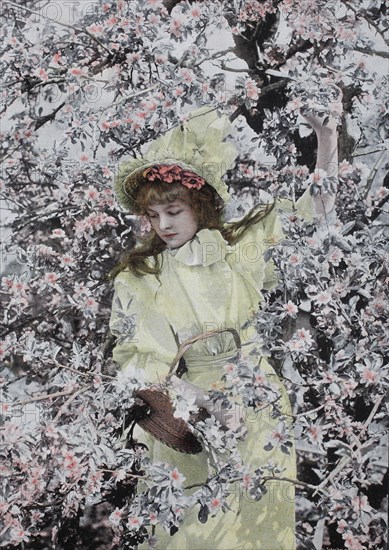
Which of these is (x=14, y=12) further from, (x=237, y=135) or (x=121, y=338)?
(x=121, y=338)

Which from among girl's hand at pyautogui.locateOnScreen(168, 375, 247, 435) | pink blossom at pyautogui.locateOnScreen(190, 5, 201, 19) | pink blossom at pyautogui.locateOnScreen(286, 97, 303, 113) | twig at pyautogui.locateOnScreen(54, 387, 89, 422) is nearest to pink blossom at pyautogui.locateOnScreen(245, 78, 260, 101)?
pink blossom at pyautogui.locateOnScreen(286, 97, 303, 113)

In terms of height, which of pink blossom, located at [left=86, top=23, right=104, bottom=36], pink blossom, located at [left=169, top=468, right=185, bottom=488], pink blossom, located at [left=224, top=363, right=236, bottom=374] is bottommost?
pink blossom, located at [left=169, top=468, right=185, bottom=488]

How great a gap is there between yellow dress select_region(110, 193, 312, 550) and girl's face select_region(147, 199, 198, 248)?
0.06 feet

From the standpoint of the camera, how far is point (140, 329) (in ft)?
5.17

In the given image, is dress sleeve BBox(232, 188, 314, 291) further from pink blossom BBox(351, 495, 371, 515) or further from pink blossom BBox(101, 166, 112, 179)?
pink blossom BBox(351, 495, 371, 515)

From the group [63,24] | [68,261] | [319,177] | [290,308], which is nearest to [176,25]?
[63,24]

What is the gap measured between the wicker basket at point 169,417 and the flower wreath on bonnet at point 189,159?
0.34 meters

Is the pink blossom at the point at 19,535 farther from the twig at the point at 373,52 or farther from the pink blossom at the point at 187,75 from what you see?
the twig at the point at 373,52

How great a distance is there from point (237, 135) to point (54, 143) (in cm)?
43

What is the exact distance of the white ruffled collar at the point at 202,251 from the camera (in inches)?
62.7

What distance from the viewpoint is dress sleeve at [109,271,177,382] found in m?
1.55

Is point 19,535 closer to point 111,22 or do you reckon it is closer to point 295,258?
point 295,258

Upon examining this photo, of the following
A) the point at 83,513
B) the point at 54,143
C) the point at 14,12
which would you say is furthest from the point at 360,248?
the point at 14,12

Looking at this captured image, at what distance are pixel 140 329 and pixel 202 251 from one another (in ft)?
0.74
